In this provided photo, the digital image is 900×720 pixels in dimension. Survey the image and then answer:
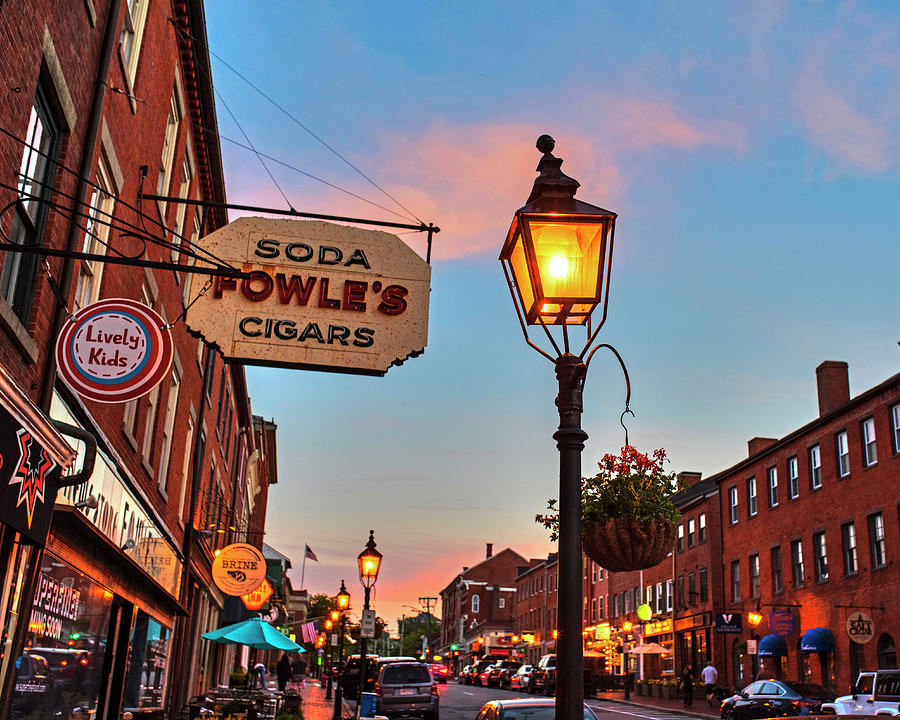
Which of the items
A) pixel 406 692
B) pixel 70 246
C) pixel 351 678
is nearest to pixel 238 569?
pixel 406 692

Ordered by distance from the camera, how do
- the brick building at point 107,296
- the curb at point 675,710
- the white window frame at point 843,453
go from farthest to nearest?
the white window frame at point 843,453 → the curb at point 675,710 → the brick building at point 107,296

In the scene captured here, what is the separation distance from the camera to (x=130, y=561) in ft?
45.5

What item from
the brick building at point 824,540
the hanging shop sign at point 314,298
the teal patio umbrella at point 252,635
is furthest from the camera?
the brick building at point 824,540

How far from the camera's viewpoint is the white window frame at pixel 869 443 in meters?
33.8

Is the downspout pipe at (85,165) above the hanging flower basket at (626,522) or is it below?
above

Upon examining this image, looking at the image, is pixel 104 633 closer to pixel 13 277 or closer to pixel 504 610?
pixel 13 277

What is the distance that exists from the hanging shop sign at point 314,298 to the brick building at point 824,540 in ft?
86.1

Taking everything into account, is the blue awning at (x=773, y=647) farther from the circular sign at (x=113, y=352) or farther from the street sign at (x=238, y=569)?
the circular sign at (x=113, y=352)

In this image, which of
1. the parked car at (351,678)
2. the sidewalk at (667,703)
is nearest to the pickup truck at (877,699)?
the sidewalk at (667,703)

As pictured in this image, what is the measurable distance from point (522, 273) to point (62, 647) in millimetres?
8746

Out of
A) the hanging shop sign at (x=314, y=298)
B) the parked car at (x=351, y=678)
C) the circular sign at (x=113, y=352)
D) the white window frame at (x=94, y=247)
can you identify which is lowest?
the parked car at (x=351, y=678)

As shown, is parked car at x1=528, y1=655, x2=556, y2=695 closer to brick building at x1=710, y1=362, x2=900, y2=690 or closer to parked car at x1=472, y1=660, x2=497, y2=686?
brick building at x1=710, y1=362, x2=900, y2=690

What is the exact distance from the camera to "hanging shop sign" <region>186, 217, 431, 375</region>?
28.0 ft

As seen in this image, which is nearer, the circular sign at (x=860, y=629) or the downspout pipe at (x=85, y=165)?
the downspout pipe at (x=85, y=165)
